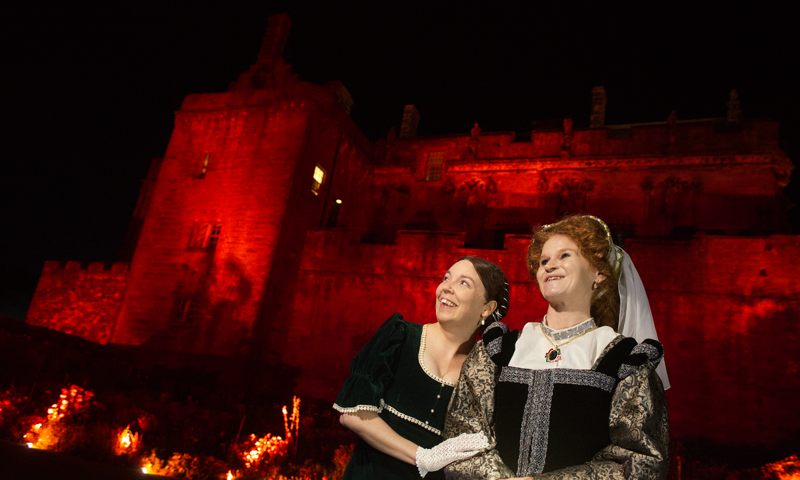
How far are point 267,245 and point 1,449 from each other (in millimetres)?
9755

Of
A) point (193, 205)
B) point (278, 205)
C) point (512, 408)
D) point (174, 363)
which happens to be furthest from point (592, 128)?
point (512, 408)

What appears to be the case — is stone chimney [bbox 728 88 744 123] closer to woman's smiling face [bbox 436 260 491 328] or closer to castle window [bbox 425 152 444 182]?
castle window [bbox 425 152 444 182]

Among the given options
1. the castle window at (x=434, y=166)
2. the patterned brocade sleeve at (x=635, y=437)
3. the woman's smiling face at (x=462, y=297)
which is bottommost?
the patterned brocade sleeve at (x=635, y=437)

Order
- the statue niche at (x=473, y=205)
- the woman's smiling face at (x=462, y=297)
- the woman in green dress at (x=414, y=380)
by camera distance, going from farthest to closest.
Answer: the statue niche at (x=473, y=205) < the woman's smiling face at (x=462, y=297) < the woman in green dress at (x=414, y=380)

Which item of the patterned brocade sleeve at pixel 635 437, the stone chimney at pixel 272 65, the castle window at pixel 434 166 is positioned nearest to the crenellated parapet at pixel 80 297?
the stone chimney at pixel 272 65

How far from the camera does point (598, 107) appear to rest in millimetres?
22000

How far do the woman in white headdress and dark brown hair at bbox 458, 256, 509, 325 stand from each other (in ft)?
1.06

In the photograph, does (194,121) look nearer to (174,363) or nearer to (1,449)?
(174,363)

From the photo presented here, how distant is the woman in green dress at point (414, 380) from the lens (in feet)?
8.91

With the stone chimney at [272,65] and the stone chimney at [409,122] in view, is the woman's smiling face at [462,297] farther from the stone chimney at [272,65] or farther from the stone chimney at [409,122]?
the stone chimney at [409,122]

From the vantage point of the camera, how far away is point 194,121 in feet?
63.0

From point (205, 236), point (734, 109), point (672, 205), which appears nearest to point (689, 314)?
point (672, 205)

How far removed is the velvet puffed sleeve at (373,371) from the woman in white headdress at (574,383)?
1.54 ft

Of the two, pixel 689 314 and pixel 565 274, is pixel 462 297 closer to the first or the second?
pixel 565 274
